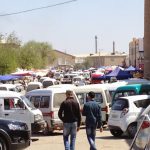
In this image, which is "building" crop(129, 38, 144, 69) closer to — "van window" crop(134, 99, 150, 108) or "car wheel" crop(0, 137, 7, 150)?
"van window" crop(134, 99, 150, 108)

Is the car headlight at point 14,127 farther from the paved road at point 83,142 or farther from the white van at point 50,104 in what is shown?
the white van at point 50,104

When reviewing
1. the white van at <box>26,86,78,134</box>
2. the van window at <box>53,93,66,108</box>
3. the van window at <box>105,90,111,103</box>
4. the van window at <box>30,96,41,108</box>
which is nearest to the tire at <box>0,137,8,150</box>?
the white van at <box>26,86,78,134</box>

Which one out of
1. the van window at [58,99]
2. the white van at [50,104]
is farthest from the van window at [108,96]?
the van window at [58,99]

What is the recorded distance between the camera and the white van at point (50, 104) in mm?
20922

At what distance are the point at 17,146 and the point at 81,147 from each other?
338 cm

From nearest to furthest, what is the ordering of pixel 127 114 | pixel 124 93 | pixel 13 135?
pixel 13 135, pixel 127 114, pixel 124 93

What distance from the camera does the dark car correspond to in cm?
1271

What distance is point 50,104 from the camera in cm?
2120

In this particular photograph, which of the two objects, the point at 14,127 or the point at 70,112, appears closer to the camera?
the point at 70,112

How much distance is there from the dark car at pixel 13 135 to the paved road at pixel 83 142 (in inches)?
113

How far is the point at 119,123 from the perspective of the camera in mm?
18734

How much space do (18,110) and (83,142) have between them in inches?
118

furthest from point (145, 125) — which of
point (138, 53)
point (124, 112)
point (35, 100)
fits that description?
point (138, 53)

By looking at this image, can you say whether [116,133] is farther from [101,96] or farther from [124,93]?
[101,96]
